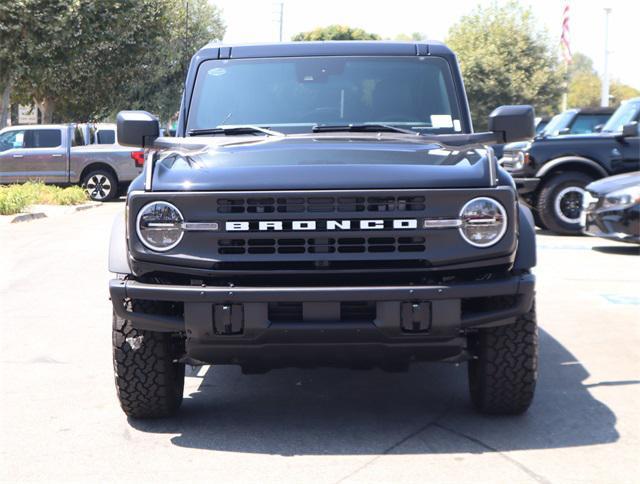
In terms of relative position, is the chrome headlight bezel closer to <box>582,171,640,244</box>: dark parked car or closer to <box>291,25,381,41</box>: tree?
<box>582,171,640,244</box>: dark parked car

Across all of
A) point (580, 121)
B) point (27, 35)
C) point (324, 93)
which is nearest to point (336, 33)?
point (27, 35)

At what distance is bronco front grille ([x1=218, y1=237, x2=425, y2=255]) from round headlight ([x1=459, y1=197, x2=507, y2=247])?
21cm

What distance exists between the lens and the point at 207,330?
185 inches

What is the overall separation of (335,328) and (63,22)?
29056mm

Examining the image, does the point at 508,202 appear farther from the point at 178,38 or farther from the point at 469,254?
the point at 178,38

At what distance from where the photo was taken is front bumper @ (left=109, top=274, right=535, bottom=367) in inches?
182

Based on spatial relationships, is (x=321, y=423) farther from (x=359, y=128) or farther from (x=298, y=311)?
(x=359, y=128)

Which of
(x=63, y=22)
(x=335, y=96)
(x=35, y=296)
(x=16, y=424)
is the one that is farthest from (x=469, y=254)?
(x=63, y=22)

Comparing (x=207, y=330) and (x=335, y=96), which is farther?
(x=335, y=96)

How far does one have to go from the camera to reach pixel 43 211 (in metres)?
20.0

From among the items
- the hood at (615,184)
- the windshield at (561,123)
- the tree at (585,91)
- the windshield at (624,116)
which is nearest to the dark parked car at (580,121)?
the windshield at (561,123)

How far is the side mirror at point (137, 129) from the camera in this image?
19.9 feet

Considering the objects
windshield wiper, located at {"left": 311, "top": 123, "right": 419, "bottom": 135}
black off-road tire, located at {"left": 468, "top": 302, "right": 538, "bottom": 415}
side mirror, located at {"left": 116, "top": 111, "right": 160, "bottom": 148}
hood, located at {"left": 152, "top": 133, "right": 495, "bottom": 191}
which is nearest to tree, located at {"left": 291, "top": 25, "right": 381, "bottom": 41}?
side mirror, located at {"left": 116, "top": 111, "right": 160, "bottom": 148}

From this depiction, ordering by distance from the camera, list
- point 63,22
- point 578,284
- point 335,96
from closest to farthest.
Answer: point 335,96
point 578,284
point 63,22
